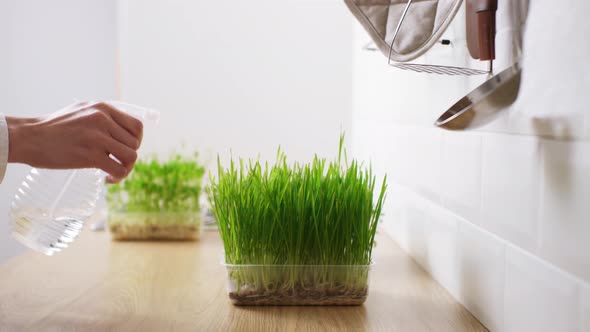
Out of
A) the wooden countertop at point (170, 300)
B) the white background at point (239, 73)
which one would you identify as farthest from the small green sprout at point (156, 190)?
the white background at point (239, 73)

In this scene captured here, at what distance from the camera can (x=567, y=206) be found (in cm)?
65

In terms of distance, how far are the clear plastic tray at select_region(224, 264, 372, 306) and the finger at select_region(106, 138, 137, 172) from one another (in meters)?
0.21

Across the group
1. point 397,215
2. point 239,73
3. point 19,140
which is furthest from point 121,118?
point 239,73

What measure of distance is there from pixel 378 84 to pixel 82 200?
2.84ft

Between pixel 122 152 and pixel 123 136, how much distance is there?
0.08ft

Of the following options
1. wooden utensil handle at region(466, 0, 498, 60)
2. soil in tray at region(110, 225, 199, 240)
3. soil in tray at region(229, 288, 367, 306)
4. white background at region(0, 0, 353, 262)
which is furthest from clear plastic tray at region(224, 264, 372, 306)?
white background at region(0, 0, 353, 262)

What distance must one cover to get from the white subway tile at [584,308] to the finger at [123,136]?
63 cm

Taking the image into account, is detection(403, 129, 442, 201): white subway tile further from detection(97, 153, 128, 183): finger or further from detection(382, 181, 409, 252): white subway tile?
detection(97, 153, 128, 183): finger

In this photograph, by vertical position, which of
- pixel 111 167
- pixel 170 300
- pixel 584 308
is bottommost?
pixel 170 300

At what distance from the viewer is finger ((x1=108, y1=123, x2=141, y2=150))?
951 millimetres

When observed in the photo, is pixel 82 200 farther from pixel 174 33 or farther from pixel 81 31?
pixel 81 31

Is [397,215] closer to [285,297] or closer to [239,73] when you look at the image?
[285,297]

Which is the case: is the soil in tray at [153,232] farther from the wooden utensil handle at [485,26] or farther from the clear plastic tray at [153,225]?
the wooden utensil handle at [485,26]

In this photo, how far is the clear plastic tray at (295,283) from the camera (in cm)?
99
